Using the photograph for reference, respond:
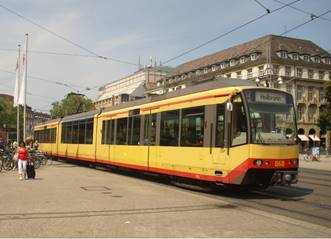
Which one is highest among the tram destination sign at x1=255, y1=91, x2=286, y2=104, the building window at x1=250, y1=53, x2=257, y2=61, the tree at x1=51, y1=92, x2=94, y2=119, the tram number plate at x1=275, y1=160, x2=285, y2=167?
the building window at x1=250, y1=53, x2=257, y2=61

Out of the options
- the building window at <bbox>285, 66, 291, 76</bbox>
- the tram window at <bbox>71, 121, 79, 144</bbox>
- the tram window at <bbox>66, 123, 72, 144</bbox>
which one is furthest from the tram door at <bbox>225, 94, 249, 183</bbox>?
the building window at <bbox>285, 66, 291, 76</bbox>

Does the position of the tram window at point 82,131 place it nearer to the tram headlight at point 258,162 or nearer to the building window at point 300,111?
the tram headlight at point 258,162

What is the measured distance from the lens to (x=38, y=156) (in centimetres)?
2572

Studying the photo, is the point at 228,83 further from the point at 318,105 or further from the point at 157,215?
the point at 318,105

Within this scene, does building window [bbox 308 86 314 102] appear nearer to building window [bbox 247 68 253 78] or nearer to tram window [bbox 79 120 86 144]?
building window [bbox 247 68 253 78]

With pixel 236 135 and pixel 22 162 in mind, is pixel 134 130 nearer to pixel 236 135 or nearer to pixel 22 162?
pixel 22 162

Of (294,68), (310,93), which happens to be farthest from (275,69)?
(310,93)

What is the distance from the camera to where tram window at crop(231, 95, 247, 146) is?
1277 cm

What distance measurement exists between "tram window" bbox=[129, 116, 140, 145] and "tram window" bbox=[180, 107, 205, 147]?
145 inches

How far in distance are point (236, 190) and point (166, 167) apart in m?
2.38

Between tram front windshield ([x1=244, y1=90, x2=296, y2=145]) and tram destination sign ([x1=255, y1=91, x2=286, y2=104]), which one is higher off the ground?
tram destination sign ([x1=255, y1=91, x2=286, y2=104])

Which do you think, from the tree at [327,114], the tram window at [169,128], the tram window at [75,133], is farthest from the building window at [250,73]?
the tram window at [169,128]

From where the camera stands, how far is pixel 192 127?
14836 mm

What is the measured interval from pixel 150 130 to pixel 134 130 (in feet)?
5.62
